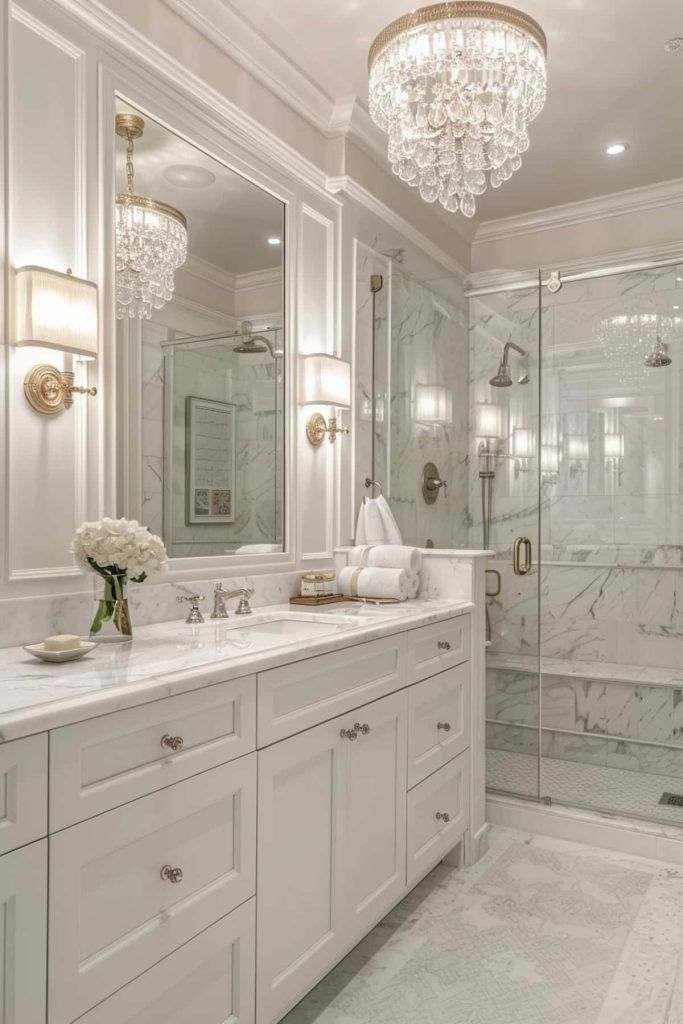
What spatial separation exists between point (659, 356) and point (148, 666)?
2.83 meters

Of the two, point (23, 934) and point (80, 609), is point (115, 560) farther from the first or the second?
point (23, 934)

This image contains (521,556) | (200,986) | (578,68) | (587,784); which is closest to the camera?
(200,986)

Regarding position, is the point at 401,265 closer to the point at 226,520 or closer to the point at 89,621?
the point at 226,520

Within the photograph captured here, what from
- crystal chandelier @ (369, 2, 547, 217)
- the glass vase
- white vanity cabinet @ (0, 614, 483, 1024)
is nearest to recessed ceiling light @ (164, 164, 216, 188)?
crystal chandelier @ (369, 2, 547, 217)

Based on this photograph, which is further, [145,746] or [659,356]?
[659,356]

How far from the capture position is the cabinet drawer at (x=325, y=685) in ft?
5.43

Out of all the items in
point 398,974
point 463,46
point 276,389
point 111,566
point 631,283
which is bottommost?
point 398,974

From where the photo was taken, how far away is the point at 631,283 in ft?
11.0

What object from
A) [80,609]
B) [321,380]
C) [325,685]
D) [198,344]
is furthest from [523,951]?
[198,344]

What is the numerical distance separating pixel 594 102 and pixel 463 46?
1306 millimetres

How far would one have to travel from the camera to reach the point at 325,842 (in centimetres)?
185

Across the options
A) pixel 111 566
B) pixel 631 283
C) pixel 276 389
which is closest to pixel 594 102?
pixel 631 283

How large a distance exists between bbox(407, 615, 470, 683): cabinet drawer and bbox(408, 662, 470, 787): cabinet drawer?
0.03 metres

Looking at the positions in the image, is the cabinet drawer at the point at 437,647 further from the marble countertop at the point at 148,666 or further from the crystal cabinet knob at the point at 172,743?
the crystal cabinet knob at the point at 172,743
